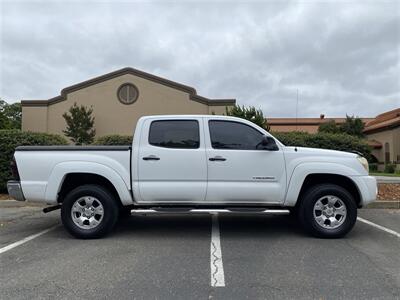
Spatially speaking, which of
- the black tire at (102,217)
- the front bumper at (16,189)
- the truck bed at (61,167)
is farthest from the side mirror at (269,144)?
the front bumper at (16,189)

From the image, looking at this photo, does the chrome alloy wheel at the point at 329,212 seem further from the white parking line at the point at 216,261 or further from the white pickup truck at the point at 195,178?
the white parking line at the point at 216,261

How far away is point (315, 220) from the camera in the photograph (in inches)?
263

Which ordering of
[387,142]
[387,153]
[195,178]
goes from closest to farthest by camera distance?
[195,178] < [387,153] < [387,142]

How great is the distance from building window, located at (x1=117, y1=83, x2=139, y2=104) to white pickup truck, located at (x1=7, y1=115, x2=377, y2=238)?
3766 centimetres

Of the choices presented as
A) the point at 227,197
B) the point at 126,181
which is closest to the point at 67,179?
the point at 126,181

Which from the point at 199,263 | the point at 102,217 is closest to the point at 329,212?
the point at 199,263

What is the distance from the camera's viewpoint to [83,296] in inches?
169

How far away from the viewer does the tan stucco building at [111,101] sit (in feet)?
142

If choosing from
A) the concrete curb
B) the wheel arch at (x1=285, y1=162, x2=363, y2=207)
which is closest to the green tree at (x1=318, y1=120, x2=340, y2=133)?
the concrete curb

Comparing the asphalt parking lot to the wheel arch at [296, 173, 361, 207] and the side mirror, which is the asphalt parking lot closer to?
the wheel arch at [296, 173, 361, 207]

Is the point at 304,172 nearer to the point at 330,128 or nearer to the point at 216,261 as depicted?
the point at 216,261

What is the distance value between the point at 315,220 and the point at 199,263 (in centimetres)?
225

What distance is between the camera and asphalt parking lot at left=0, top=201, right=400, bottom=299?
445cm

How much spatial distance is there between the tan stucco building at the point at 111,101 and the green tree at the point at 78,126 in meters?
1.90
